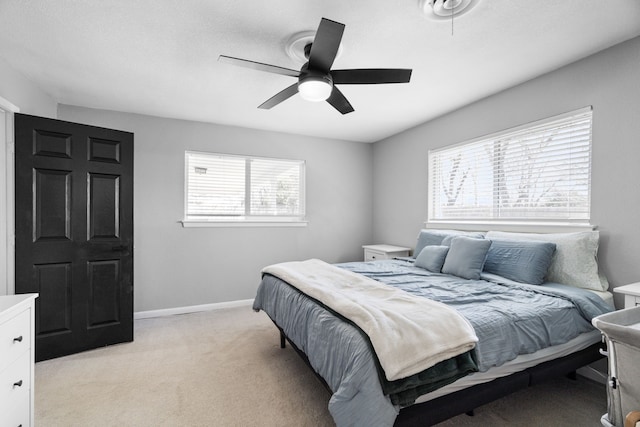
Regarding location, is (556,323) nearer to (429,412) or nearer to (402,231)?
(429,412)

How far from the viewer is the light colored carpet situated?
6.19 feet

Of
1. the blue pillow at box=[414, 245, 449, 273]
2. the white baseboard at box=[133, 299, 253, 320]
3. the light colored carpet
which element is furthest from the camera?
the white baseboard at box=[133, 299, 253, 320]

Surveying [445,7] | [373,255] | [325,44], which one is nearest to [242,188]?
[373,255]

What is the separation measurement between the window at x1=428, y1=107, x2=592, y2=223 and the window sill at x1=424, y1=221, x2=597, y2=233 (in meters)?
0.06

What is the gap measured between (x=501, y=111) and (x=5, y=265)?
4.72m

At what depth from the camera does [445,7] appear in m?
1.81

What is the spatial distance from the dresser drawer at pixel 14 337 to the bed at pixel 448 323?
1496mm

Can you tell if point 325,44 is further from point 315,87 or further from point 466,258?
point 466,258

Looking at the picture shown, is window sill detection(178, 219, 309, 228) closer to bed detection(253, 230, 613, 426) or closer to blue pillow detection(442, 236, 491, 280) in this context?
bed detection(253, 230, 613, 426)

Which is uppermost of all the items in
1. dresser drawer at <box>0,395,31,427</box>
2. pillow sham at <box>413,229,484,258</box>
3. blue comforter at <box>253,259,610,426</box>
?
pillow sham at <box>413,229,484,258</box>

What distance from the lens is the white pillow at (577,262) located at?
2.26m

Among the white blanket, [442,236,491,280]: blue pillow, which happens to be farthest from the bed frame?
[442,236,491,280]: blue pillow

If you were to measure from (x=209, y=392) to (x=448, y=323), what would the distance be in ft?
5.73

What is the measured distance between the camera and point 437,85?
115 inches
